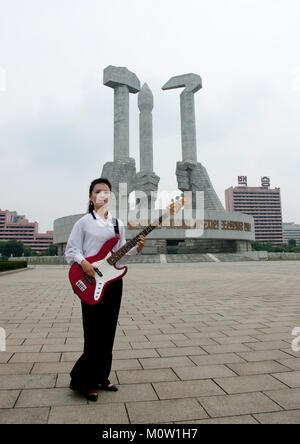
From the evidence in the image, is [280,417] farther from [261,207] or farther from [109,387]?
[261,207]

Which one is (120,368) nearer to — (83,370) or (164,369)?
(164,369)

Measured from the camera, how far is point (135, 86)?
39.9 m

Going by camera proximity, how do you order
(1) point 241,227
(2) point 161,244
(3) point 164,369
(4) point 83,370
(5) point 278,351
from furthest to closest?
(1) point 241,227
(2) point 161,244
(5) point 278,351
(3) point 164,369
(4) point 83,370

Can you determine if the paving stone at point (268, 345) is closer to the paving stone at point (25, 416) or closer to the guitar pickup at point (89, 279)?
the guitar pickup at point (89, 279)

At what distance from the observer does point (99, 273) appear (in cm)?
238

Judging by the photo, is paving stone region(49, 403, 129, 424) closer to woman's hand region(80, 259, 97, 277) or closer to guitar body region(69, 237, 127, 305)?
guitar body region(69, 237, 127, 305)

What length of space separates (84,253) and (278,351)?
257 cm

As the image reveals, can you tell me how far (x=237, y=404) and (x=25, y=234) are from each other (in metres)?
122

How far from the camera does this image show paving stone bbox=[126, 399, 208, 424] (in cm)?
188

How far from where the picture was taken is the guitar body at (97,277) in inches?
91.7

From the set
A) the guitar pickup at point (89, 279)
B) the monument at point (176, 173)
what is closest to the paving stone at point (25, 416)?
the guitar pickup at point (89, 279)

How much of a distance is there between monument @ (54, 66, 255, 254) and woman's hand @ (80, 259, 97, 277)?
33139 millimetres
